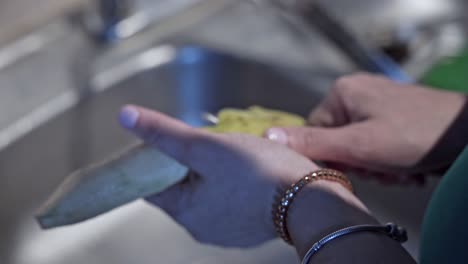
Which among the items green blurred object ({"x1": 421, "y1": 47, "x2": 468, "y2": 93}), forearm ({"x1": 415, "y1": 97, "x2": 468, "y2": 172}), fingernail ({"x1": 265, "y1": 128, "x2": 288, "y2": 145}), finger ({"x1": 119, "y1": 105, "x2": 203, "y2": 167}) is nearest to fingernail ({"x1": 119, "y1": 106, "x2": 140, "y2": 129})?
finger ({"x1": 119, "y1": 105, "x2": 203, "y2": 167})

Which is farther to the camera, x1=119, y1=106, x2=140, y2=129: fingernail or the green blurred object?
the green blurred object

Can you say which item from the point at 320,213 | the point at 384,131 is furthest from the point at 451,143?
the point at 320,213

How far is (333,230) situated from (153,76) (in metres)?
0.39

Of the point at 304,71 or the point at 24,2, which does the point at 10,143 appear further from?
the point at 304,71

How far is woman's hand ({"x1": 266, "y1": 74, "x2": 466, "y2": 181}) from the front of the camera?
573mm

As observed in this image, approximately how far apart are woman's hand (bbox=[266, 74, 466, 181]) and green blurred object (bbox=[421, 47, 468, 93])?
0.48ft

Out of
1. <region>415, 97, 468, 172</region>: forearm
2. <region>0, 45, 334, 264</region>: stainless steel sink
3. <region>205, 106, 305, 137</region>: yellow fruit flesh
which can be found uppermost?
<region>205, 106, 305, 137</region>: yellow fruit flesh

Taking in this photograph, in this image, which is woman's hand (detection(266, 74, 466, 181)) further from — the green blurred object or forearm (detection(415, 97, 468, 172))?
the green blurred object

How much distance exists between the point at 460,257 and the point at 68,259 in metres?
0.42

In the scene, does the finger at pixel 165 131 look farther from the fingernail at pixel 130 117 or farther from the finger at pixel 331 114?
the finger at pixel 331 114

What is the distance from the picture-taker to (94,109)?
0.76 metres

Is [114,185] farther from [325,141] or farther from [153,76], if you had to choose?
[153,76]

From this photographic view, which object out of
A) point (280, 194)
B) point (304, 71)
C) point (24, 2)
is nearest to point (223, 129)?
point (280, 194)

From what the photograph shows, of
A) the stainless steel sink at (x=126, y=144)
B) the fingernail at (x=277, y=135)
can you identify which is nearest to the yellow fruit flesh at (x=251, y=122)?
the fingernail at (x=277, y=135)
